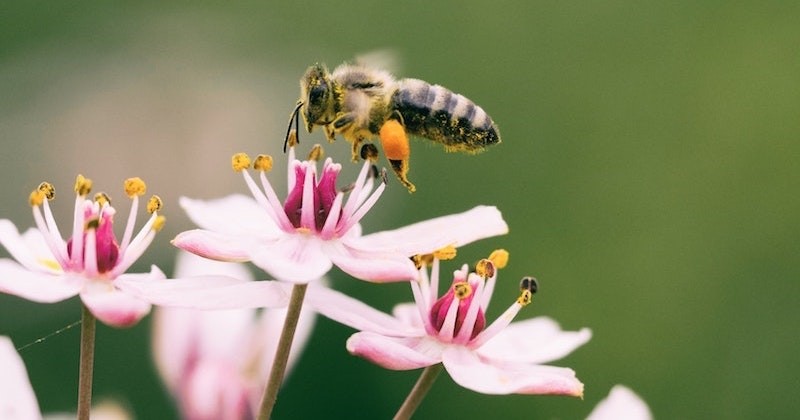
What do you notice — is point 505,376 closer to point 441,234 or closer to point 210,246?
point 441,234

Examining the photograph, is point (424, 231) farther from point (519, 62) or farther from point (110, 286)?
point (519, 62)

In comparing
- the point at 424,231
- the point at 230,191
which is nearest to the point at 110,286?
the point at 424,231

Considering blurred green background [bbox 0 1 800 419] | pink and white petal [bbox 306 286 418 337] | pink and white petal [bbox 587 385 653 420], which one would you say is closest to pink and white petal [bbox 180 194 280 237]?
pink and white petal [bbox 306 286 418 337]

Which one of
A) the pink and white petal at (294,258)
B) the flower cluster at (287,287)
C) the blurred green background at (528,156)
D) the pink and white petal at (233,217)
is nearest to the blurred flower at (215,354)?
the flower cluster at (287,287)

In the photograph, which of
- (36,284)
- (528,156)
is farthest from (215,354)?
(528,156)

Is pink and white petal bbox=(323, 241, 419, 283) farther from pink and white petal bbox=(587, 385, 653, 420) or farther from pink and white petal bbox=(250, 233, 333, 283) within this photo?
pink and white petal bbox=(587, 385, 653, 420)
